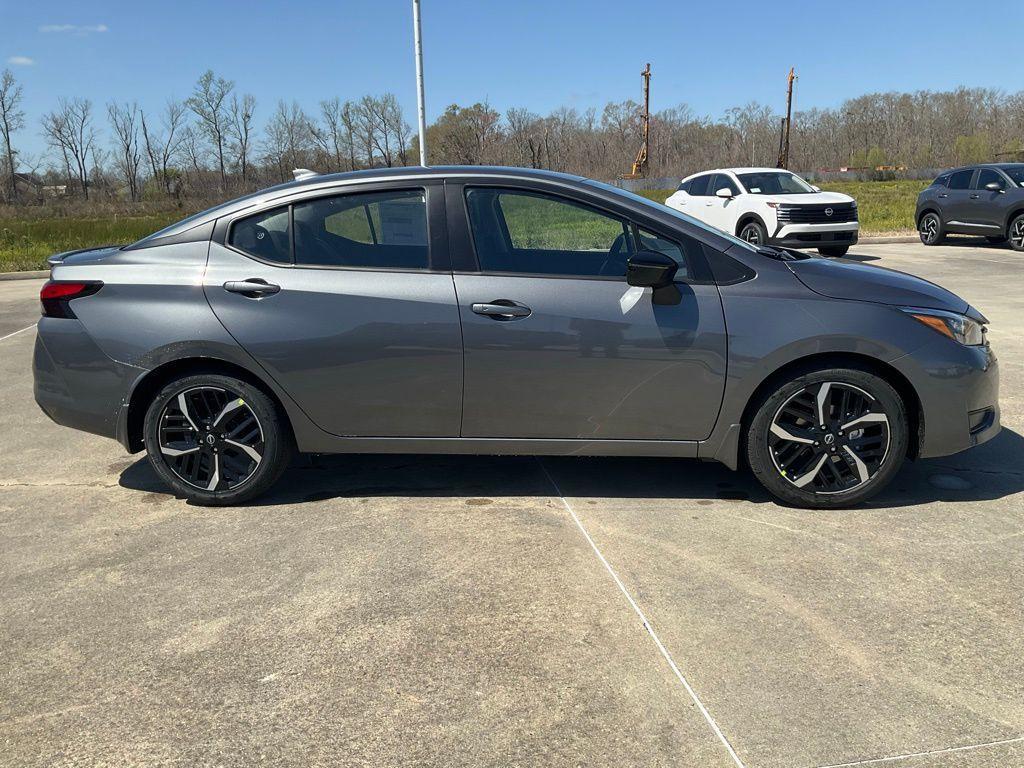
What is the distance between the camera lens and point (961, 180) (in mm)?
18312

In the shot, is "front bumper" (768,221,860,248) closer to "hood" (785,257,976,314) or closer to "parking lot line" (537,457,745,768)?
"hood" (785,257,976,314)

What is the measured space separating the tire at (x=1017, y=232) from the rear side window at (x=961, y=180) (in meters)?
1.47

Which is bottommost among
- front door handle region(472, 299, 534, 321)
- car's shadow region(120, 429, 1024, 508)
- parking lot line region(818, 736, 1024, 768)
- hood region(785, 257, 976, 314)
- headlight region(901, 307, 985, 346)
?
parking lot line region(818, 736, 1024, 768)

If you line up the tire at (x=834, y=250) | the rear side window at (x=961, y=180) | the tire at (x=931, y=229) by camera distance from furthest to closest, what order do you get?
the tire at (x=931, y=229) < the rear side window at (x=961, y=180) < the tire at (x=834, y=250)

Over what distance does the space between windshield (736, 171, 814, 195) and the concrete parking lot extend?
1229cm

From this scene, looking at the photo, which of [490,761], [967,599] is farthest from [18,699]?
[967,599]

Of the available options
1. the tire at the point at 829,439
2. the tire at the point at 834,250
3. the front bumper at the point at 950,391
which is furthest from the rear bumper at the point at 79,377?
the tire at the point at 834,250

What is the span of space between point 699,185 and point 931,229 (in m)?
5.29

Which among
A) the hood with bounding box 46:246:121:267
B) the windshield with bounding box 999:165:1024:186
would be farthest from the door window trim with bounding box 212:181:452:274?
the windshield with bounding box 999:165:1024:186

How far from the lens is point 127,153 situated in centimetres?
7425

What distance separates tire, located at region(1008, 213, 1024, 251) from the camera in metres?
16.8

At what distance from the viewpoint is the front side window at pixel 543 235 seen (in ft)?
13.9

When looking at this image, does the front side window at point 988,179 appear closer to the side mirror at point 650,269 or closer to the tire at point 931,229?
the tire at point 931,229

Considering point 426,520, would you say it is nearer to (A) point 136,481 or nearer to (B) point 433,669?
(B) point 433,669
